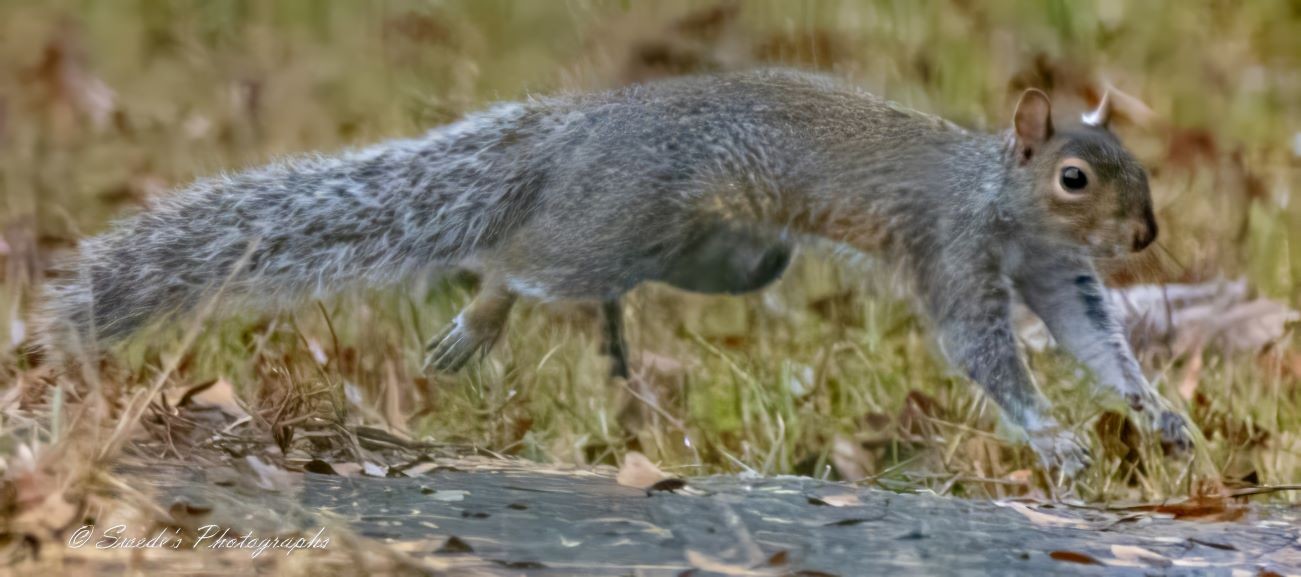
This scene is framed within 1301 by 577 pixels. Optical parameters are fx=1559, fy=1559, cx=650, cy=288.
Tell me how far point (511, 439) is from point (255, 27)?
304 centimetres

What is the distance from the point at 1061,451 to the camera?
3.42 metres

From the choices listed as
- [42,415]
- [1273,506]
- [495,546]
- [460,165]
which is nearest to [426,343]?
[460,165]

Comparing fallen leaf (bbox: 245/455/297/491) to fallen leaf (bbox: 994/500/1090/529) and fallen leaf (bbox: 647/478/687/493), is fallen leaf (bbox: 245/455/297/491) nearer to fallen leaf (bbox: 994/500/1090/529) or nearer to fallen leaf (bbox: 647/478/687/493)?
fallen leaf (bbox: 647/478/687/493)

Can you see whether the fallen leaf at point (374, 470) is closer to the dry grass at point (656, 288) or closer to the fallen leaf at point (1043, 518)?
the dry grass at point (656, 288)

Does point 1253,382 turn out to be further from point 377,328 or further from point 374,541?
point 374,541

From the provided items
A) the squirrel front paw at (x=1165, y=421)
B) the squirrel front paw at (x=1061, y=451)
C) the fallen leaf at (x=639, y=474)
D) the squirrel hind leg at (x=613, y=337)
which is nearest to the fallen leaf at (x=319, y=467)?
the fallen leaf at (x=639, y=474)

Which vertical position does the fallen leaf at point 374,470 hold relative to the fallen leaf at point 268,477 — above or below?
above

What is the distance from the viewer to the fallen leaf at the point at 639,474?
2.86 meters

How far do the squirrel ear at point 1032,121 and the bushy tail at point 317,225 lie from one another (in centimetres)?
120

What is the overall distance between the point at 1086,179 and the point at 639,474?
1415mm

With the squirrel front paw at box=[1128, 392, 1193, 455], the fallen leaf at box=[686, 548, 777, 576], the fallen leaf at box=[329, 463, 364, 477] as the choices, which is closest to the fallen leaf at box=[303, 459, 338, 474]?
the fallen leaf at box=[329, 463, 364, 477]

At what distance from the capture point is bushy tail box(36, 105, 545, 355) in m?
3.60

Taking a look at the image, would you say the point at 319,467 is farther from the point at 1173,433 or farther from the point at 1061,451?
the point at 1173,433

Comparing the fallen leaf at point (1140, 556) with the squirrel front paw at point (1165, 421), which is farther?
the squirrel front paw at point (1165, 421)
